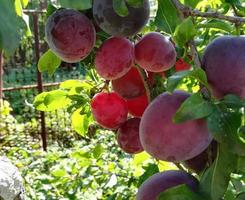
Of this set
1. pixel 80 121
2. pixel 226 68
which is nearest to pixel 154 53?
pixel 226 68

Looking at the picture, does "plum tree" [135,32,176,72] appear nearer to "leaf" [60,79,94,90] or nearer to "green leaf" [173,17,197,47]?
"green leaf" [173,17,197,47]

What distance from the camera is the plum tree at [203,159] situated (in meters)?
0.65

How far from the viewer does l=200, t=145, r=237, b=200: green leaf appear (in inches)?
23.6

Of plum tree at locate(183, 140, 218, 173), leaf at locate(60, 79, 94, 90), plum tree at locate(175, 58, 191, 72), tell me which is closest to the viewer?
plum tree at locate(183, 140, 218, 173)

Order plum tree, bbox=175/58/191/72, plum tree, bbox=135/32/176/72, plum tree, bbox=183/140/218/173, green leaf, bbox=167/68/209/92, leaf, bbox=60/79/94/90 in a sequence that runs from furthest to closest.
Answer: leaf, bbox=60/79/94/90
plum tree, bbox=175/58/191/72
plum tree, bbox=135/32/176/72
plum tree, bbox=183/140/218/173
green leaf, bbox=167/68/209/92

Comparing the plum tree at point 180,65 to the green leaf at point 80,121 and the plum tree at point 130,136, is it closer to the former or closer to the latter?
the plum tree at point 130,136

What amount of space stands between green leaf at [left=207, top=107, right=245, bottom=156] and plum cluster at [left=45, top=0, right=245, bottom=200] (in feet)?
0.09

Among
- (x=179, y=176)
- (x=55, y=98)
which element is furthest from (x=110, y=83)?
(x=179, y=176)

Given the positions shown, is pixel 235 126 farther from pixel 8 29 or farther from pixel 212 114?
pixel 8 29

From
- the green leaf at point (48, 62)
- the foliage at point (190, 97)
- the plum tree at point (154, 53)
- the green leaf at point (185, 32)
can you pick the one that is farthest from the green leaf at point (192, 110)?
the green leaf at point (48, 62)

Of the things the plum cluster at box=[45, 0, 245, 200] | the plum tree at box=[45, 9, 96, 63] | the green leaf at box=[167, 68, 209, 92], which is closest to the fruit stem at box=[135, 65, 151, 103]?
the plum cluster at box=[45, 0, 245, 200]

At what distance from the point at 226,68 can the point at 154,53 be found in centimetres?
17

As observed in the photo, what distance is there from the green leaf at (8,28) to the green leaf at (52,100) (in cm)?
49

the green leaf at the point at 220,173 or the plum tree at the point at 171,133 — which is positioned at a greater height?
the plum tree at the point at 171,133
